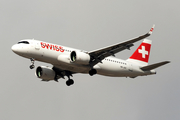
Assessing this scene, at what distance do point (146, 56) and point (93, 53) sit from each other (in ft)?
42.4

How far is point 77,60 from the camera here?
4619 centimetres

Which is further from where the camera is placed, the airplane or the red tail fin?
the red tail fin

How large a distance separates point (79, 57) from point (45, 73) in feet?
25.7

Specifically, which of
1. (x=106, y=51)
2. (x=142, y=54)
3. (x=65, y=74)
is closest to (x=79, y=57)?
(x=106, y=51)

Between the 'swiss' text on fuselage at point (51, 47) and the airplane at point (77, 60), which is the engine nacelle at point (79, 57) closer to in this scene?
the airplane at point (77, 60)

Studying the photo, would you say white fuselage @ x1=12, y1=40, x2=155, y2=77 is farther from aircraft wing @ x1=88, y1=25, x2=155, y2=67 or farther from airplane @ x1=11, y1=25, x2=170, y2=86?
aircraft wing @ x1=88, y1=25, x2=155, y2=67

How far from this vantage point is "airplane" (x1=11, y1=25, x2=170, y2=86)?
4578 centimetres

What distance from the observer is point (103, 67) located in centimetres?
5019

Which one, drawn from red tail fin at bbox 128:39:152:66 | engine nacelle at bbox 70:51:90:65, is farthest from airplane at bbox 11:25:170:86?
red tail fin at bbox 128:39:152:66

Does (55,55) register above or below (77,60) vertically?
above

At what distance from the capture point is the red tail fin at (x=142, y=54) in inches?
2212

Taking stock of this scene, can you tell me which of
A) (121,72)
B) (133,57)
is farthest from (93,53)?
(133,57)

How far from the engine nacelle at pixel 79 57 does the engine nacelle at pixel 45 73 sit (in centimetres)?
706

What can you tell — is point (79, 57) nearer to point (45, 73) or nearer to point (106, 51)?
point (106, 51)
